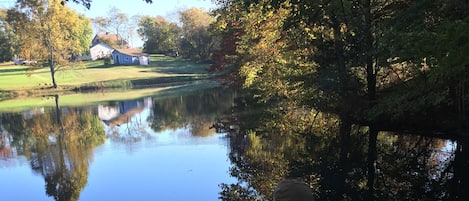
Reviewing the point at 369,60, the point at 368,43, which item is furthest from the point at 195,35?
the point at 368,43

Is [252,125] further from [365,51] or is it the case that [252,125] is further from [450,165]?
[450,165]

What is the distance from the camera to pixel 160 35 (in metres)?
83.4

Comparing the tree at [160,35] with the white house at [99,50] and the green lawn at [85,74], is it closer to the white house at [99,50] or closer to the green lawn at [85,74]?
the white house at [99,50]

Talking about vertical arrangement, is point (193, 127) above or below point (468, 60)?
below

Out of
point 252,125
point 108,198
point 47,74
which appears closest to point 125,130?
point 252,125

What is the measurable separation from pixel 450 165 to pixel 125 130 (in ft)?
44.1

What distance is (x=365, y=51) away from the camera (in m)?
12.1

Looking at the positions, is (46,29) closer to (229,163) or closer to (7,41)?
(7,41)

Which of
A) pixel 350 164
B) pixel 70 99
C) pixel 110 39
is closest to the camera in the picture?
pixel 350 164

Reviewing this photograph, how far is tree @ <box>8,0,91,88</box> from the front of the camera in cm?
4309

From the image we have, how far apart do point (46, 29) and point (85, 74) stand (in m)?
13.7

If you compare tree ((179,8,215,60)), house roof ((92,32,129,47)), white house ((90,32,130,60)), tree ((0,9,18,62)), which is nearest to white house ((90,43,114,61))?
white house ((90,32,130,60))

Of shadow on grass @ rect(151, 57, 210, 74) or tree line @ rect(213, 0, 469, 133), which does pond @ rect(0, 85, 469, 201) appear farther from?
shadow on grass @ rect(151, 57, 210, 74)

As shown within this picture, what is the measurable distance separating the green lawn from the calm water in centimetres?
2538
